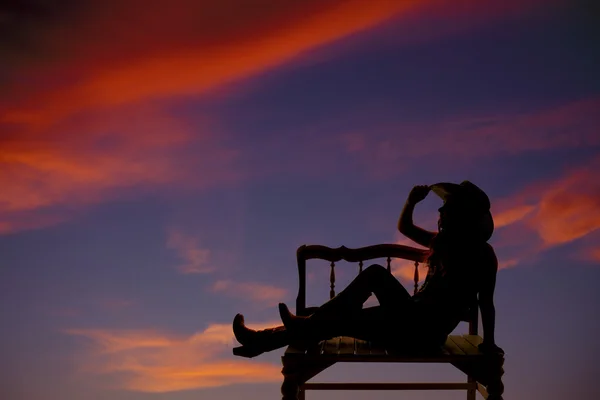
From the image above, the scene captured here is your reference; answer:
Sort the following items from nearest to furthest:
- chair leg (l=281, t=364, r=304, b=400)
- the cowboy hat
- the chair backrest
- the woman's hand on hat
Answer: chair leg (l=281, t=364, r=304, b=400), the cowboy hat, the woman's hand on hat, the chair backrest

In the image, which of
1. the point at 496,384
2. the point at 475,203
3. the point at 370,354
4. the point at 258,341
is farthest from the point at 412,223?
the point at 258,341

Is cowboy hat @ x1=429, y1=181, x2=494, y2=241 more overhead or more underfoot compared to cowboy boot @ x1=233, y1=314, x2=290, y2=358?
more overhead

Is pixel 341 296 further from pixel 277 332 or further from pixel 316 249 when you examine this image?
pixel 316 249

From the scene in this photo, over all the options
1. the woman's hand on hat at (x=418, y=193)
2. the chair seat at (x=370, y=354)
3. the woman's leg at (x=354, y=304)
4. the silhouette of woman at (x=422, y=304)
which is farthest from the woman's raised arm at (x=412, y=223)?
the chair seat at (x=370, y=354)

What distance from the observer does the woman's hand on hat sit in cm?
408

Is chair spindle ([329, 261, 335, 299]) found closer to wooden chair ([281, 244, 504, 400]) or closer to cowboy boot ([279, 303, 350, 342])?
wooden chair ([281, 244, 504, 400])

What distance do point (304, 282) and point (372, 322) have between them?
68cm

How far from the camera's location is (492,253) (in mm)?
3814

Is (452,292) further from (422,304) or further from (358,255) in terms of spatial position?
(358,255)

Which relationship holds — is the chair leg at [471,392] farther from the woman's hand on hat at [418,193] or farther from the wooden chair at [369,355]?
the woman's hand on hat at [418,193]

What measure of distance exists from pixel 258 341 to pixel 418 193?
3.76 ft

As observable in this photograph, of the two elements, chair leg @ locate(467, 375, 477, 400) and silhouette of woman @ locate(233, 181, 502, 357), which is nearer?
silhouette of woman @ locate(233, 181, 502, 357)

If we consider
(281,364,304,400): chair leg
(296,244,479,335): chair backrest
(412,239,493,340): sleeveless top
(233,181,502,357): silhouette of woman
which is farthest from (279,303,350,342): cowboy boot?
(296,244,479,335): chair backrest

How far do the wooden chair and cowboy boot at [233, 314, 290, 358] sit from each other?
0.21 feet
